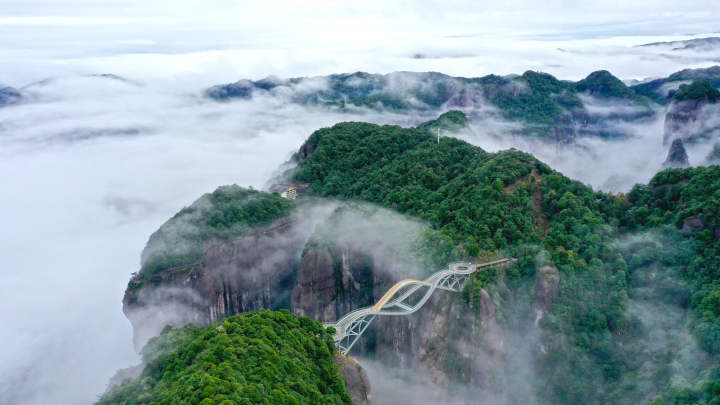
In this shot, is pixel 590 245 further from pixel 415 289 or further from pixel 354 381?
pixel 354 381

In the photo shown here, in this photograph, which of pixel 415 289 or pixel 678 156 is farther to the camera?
pixel 678 156

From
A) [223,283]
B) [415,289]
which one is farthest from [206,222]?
[415,289]

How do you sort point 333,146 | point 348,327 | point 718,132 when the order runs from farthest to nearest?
point 718,132
point 333,146
point 348,327

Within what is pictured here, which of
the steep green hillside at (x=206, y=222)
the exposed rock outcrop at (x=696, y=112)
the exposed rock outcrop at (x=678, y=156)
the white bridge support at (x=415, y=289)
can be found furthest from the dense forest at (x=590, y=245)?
the exposed rock outcrop at (x=696, y=112)

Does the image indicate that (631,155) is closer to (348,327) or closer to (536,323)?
(536,323)

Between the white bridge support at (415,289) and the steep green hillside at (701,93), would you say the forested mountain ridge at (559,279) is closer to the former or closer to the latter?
the white bridge support at (415,289)

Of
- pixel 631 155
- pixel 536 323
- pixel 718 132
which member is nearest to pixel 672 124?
pixel 718 132
